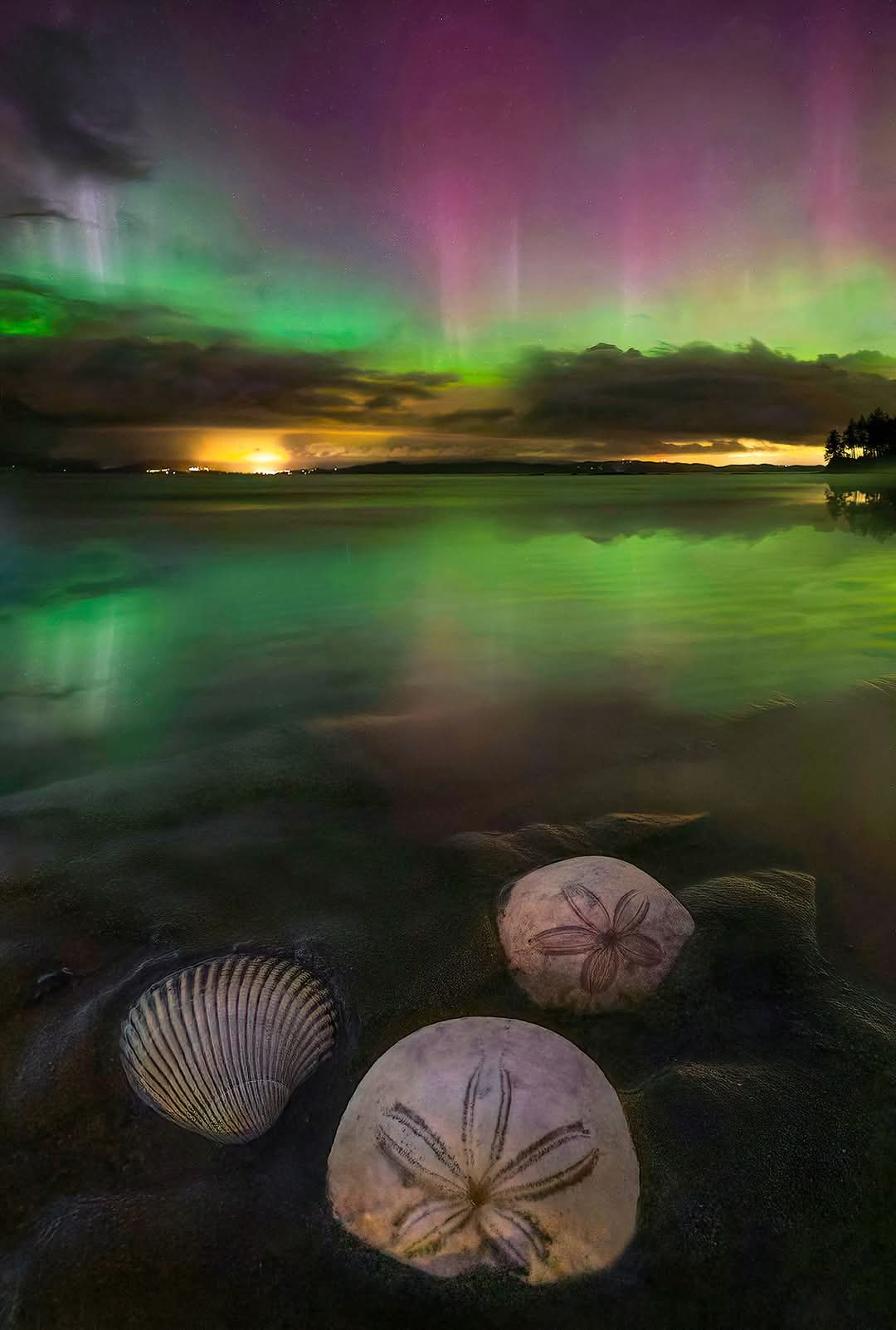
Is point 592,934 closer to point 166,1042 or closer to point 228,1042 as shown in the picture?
point 228,1042

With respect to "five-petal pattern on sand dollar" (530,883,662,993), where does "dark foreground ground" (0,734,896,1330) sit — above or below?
below

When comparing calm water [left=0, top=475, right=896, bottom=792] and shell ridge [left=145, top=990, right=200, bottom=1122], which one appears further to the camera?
calm water [left=0, top=475, right=896, bottom=792]

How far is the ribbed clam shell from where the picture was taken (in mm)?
3100

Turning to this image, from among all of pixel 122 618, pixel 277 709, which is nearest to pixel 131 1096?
pixel 277 709

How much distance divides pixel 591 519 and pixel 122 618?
102 feet

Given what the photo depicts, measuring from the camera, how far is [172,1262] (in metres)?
2.52

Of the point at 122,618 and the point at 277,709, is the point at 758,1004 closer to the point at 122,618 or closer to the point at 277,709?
the point at 277,709

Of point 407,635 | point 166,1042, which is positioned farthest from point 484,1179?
point 407,635

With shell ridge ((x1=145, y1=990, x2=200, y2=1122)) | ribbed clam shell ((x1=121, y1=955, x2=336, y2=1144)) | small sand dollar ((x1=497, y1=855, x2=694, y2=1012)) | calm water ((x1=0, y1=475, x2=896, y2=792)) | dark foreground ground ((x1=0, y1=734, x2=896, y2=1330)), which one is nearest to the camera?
dark foreground ground ((x1=0, y1=734, x2=896, y2=1330))

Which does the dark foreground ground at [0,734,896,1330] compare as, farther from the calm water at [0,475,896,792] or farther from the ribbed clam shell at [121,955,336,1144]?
the calm water at [0,475,896,792]

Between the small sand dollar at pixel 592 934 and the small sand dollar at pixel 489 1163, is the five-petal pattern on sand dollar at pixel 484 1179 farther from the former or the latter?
the small sand dollar at pixel 592 934

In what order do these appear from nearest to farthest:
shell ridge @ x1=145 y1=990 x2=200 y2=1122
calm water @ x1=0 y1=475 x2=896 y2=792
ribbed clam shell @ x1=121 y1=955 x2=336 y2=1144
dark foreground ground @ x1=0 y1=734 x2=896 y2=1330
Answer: dark foreground ground @ x1=0 y1=734 x2=896 y2=1330
ribbed clam shell @ x1=121 y1=955 x2=336 y2=1144
shell ridge @ x1=145 y1=990 x2=200 y2=1122
calm water @ x1=0 y1=475 x2=896 y2=792

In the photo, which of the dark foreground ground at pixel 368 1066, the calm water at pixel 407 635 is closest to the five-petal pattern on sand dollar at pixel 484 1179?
the dark foreground ground at pixel 368 1066

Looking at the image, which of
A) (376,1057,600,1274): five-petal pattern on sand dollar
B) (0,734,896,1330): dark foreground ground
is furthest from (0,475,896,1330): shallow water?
(376,1057,600,1274): five-petal pattern on sand dollar
